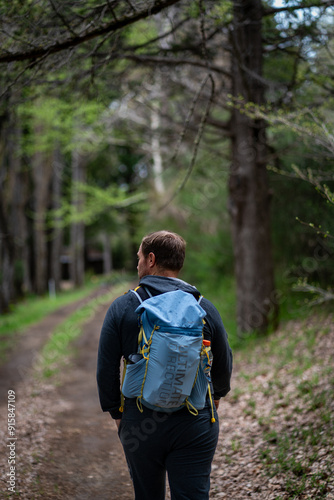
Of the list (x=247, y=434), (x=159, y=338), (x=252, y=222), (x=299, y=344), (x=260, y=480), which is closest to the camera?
(x=159, y=338)

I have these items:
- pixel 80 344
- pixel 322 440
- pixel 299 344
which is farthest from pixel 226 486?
pixel 80 344

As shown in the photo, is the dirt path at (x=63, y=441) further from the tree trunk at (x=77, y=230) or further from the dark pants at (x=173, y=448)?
the tree trunk at (x=77, y=230)

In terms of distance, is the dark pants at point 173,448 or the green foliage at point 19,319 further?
the green foliage at point 19,319

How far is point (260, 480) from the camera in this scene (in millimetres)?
3953

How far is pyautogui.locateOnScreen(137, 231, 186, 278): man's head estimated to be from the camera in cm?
250

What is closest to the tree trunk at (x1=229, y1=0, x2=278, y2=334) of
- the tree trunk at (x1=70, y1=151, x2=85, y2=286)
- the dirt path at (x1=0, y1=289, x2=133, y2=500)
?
the dirt path at (x1=0, y1=289, x2=133, y2=500)

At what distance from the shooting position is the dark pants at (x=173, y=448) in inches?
90.4

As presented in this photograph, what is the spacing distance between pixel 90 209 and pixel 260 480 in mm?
17084

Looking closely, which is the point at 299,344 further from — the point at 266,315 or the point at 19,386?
the point at 19,386

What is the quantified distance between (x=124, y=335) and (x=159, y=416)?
0.45 meters

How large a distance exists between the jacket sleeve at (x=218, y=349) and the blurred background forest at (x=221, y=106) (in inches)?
60.6

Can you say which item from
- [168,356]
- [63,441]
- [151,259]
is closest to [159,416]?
[168,356]

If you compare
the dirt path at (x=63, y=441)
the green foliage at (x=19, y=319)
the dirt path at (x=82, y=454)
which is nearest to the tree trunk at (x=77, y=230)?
the green foliage at (x=19, y=319)

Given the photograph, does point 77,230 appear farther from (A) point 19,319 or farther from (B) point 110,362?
(B) point 110,362
